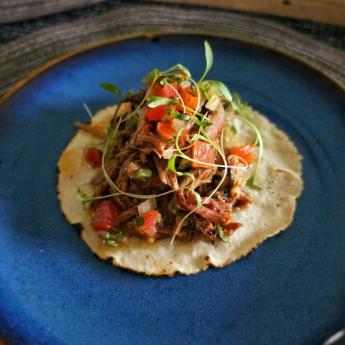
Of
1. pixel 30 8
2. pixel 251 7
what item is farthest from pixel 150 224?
pixel 30 8

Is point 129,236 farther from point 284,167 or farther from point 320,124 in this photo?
point 320,124

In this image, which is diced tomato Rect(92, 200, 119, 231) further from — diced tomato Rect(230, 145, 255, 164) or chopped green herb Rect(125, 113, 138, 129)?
diced tomato Rect(230, 145, 255, 164)

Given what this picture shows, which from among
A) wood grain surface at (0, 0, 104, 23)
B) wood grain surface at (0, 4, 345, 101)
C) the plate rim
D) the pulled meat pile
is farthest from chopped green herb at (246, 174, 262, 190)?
wood grain surface at (0, 0, 104, 23)

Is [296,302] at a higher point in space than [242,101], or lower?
lower

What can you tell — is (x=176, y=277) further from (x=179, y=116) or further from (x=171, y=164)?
(x=179, y=116)

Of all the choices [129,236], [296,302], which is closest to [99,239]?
[129,236]
